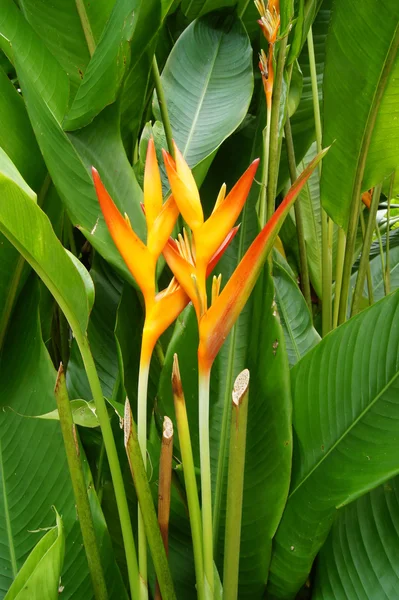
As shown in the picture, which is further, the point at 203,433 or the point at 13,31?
the point at 13,31

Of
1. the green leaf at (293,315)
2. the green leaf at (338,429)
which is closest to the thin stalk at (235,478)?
the green leaf at (338,429)

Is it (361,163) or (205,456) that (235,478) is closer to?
(205,456)

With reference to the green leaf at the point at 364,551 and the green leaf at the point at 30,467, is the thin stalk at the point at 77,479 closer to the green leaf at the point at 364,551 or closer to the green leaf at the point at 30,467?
the green leaf at the point at 30,467

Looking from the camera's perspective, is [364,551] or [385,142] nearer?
[364,551]

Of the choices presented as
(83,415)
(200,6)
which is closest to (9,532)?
(83,415)

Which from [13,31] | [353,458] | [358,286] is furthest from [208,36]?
[353,458]

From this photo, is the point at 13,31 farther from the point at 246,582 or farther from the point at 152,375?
the point at 246,582
